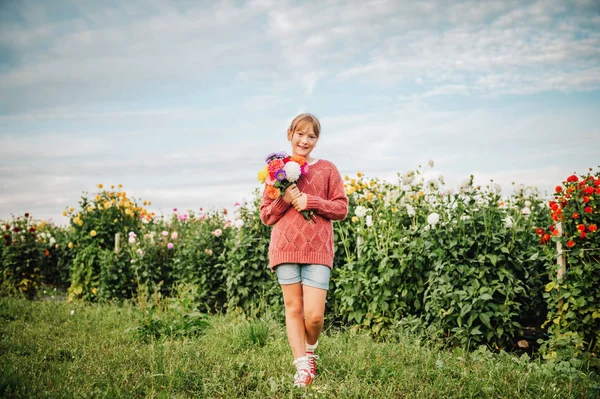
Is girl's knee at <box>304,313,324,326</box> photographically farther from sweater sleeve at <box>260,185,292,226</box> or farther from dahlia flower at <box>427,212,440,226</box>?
dahlia flower at <box>427,212,440,226</box>

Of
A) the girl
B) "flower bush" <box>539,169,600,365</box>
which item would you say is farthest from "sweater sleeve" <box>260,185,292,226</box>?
"flower bush" <box>539,169,600,365</box>

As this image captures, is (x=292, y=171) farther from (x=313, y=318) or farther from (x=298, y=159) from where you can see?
(x=313, y=318)

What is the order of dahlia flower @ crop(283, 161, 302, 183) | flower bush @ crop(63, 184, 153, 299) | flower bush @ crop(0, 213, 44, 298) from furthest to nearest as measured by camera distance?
flower bush @ crop(0, 213, 44, 298) < flower bush @ crop(63, 184, 153, 299) < dahlia flower @ crop(283, 161, 302, 183)

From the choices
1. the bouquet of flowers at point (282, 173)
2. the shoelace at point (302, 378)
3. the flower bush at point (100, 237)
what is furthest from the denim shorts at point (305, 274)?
the flower bush at point (100, 237)

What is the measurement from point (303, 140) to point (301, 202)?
43 cm

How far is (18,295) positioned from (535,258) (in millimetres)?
8399

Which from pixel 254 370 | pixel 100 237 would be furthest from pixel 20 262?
pixel 254 370

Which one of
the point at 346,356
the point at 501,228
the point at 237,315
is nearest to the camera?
the point at 346,356

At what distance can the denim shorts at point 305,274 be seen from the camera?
9.79 feet

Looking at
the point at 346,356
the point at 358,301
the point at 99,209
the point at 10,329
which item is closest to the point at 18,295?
the point at 99,209

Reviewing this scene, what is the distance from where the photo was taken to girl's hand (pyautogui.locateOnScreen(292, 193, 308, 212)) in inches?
116

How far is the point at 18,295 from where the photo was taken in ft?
27.9

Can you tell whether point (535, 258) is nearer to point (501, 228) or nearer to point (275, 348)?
point (501, 228)

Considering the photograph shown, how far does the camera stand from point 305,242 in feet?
9.74
